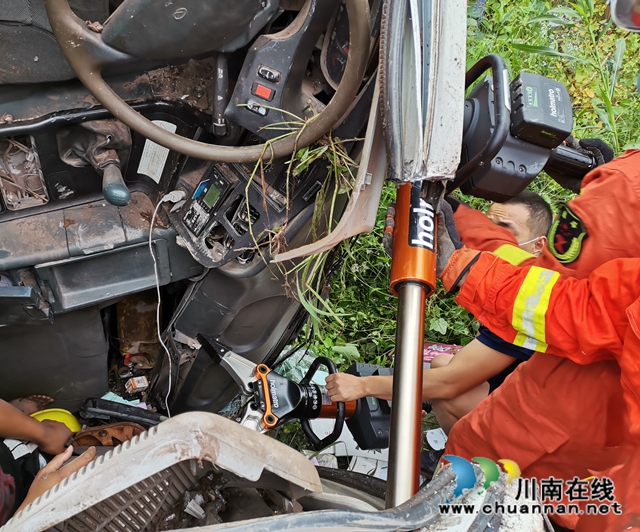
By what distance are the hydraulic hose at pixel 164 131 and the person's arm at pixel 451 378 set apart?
3.07ft

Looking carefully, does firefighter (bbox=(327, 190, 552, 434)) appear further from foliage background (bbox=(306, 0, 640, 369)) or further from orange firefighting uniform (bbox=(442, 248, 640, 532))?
foliage background (bbox=(306, 0, 640, 369))

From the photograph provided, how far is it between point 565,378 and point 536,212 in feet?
3.05

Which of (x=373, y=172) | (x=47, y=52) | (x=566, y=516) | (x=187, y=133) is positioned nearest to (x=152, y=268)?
(x=187, y=133)

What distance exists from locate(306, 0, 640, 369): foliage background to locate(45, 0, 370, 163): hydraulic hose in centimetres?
112

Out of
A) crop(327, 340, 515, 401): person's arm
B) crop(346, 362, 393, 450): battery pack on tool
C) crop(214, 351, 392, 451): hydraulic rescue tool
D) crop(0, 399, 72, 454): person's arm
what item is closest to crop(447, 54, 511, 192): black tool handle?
crop(327, 340, 515, 401): person's arm

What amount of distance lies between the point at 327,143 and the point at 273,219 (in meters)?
0.30

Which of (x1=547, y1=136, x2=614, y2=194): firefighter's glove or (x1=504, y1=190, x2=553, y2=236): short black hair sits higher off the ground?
(x1=547, y1=136, x2=614, y2=194): firefighter's glove

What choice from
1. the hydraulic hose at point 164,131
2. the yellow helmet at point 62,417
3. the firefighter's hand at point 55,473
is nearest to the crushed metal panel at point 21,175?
the hydraulic hose at point 164,131

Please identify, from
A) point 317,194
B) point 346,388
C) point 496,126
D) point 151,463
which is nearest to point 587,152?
point 496,126

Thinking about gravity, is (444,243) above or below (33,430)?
above

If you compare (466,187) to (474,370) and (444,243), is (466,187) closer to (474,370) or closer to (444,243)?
(444,243)

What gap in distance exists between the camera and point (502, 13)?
3.76 metres

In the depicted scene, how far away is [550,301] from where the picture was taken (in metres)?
1.41

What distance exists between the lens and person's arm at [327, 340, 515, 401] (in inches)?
77.7
